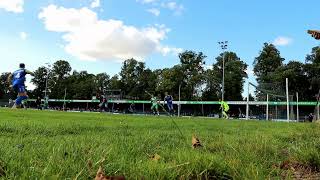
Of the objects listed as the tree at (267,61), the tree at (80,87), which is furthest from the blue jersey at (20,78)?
the tree at (80,87)

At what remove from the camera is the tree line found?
104312 mm

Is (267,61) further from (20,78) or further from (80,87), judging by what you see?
(20,78)

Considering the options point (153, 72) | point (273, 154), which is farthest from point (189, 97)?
point (273, 154)

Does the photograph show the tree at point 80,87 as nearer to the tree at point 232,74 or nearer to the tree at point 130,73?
the tree at point 130,73

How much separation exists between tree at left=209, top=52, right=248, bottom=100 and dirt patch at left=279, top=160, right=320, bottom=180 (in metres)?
Result: 110

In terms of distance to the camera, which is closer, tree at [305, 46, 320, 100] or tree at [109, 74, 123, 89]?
tree at [305, 46, 320, 100]

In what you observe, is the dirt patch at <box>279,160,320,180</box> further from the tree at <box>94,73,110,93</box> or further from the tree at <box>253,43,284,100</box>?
the tree at <box>94,73,110,93</box>

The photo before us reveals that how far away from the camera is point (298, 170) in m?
4.86

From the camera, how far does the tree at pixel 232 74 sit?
376ft

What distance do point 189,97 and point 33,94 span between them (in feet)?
194

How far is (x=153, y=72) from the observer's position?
5477 inches

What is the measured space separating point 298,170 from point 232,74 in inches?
4421

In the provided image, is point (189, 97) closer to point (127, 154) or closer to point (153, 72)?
point (153, 72)

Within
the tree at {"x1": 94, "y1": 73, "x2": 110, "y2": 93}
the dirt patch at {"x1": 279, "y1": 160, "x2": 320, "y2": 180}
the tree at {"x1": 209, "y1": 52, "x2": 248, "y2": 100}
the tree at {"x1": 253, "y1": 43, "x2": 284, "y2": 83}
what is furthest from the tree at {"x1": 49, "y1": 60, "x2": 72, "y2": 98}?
the dirt patch at {"x1": 279, "y1": 160, "x2": 320, "y2": 180}
